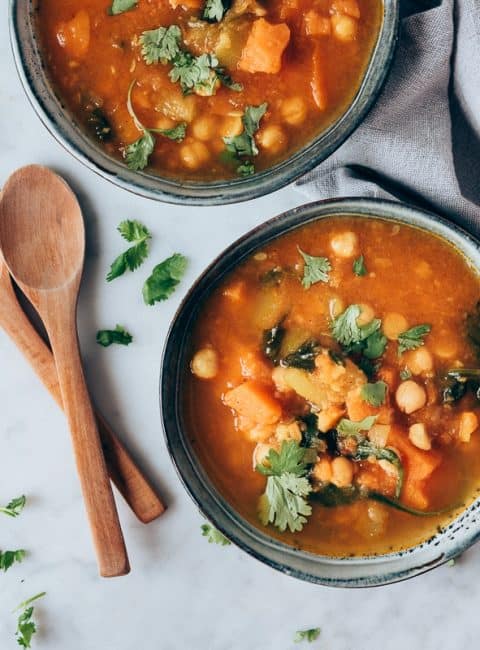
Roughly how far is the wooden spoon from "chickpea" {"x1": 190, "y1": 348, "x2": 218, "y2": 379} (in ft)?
1.83

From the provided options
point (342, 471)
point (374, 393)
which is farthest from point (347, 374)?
point (342, 471)

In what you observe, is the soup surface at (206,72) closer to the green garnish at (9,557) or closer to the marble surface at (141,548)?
the marble surface at (141,548)

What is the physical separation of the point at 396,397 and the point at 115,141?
1.32 m

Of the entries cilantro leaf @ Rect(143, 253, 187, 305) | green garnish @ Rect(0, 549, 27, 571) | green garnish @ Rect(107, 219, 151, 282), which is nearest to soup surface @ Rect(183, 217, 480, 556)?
cilantro leaf @ Rect(143, 253, 187, 305)

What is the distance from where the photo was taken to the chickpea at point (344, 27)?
2.62 metres

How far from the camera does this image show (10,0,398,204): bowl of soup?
2590mm

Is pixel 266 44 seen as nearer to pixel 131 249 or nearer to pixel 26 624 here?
pixel 131 249

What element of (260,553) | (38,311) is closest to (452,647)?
(260,553)

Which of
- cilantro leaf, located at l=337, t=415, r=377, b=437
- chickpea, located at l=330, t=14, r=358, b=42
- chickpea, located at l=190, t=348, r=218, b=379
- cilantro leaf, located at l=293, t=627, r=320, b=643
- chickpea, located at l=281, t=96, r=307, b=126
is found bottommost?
cilantro leaf, located at l=293, t=627, r=320, b=643

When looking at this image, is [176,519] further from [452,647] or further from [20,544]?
[452,647]

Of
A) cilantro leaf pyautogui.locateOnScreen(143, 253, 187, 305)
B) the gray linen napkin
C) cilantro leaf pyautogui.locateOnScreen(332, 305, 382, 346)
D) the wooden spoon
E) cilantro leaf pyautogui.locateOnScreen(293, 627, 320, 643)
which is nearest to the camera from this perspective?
cilantro leaf pyautogui.locateOnScreen(332, 305, 382, 346)

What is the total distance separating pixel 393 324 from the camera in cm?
280

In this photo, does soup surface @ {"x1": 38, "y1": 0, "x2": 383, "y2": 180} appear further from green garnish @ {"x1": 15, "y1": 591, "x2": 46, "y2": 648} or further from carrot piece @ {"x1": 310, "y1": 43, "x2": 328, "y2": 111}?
green garnish @ {"x1": 15, "y1": 591, "x2": 46, "y2": 648}

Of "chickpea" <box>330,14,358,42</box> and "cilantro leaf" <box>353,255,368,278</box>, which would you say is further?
"cilantro leaf" <box>353,255,368,278</box>
